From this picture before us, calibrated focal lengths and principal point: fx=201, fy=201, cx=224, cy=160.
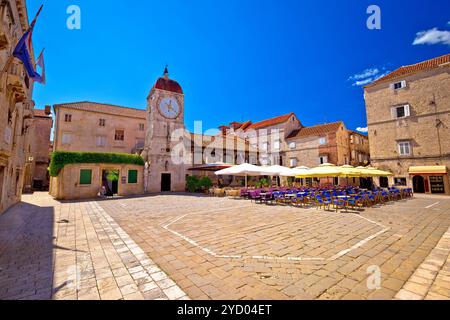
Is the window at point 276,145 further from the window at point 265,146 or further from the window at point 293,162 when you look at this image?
the window at point 293,162

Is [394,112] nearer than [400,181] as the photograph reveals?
No

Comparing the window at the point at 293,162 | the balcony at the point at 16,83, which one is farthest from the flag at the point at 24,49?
Answer: the window at the point at 293,162

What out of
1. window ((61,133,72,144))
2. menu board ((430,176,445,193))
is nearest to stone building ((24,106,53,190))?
window ((61,133,72,144))

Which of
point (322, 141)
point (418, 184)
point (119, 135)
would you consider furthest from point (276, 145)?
point (119, 135)

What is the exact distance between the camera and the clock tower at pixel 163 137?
2235 centimetres

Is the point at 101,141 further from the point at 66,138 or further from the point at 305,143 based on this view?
the point at 305,143

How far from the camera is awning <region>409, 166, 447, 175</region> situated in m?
18.6

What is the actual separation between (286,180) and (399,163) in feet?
Answer: 41.4

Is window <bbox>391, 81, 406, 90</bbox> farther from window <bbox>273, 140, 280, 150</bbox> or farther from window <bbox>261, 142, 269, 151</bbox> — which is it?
window <bbox>261, 142, 269, 151</bbox>

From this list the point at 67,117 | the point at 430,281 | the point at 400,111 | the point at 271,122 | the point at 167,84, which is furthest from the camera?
the point at 271,122

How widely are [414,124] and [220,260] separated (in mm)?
26341

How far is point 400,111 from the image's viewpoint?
859 inches
